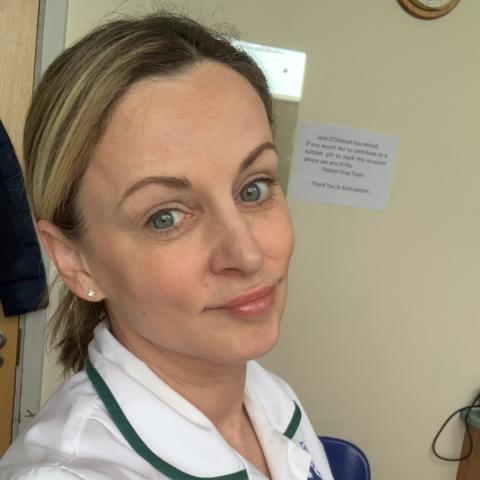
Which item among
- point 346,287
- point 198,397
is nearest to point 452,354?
point 346,287

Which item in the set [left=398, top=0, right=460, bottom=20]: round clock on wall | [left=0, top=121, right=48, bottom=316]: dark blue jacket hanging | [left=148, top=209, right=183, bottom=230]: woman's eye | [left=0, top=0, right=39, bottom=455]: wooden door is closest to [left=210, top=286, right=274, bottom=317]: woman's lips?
[left=148, top=209, right=183, bottom=230]: woman's eye

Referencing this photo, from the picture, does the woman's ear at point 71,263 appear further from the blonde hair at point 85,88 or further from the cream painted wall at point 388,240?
the cream painted wall at point 388,240

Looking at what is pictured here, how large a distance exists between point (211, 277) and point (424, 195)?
1299 millimetres

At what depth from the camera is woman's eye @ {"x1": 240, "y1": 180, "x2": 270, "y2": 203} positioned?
2.18ft

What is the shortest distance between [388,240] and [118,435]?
1298 mm

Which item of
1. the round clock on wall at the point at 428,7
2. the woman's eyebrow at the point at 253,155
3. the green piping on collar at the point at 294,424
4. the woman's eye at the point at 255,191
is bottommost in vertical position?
the green piping on collar at the point at 294,424

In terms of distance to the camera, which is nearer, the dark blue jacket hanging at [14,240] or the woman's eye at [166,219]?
the woman's eye at [166,219]

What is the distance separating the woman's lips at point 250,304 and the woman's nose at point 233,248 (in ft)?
0.10

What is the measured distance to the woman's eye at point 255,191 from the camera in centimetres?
67

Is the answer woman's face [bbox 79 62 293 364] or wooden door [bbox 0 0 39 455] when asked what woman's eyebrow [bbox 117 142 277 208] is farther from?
wooden door [bbox 0 0 39 455]

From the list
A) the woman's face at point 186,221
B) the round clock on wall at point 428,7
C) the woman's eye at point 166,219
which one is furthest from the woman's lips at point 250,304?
the round clock on wall at point 428,7

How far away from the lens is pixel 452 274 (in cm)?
176

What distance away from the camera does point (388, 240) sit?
1.69m

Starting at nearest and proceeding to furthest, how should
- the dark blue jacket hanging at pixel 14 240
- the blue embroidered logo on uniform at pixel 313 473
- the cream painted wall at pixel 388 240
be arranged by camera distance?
the blue embroidered logo on uniform at pixel 313 473, the dark blue jacket hanging at pixel 14 240, the cream painted wall at pixel 388 240
